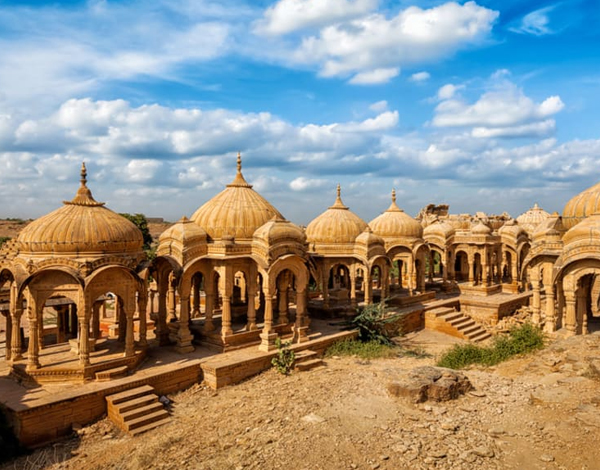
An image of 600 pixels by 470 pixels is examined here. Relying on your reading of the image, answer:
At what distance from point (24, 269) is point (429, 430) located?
10063mm

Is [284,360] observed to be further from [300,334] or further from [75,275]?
[75,275]

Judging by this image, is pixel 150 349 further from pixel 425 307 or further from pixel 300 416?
pixel 425 307

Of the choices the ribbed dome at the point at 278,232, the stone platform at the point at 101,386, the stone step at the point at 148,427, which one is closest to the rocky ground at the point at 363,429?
the stone step at the point at 148,427

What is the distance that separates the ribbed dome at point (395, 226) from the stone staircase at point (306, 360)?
9.93m

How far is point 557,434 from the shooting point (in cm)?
905

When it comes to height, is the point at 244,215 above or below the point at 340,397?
above

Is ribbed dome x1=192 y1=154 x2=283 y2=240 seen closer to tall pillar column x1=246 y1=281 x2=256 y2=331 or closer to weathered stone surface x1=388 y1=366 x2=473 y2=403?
tall pillar column x1=246 y1=281 x2=256 y2=331

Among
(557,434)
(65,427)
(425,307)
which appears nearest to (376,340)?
(425,307)

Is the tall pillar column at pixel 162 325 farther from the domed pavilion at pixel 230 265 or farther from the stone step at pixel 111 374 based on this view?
the stone step at pixel 111 374

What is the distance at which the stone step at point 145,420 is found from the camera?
34.2 feet

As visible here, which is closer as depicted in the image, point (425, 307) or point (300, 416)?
point (300, 416)

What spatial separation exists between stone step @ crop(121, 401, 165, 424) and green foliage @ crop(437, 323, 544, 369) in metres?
8.32

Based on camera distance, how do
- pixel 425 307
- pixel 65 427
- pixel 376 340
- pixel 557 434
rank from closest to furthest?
pixel 557 434
pixel 65 427
pixel 376 340
pixel 425 307

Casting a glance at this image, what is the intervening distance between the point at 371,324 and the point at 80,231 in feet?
34.1
